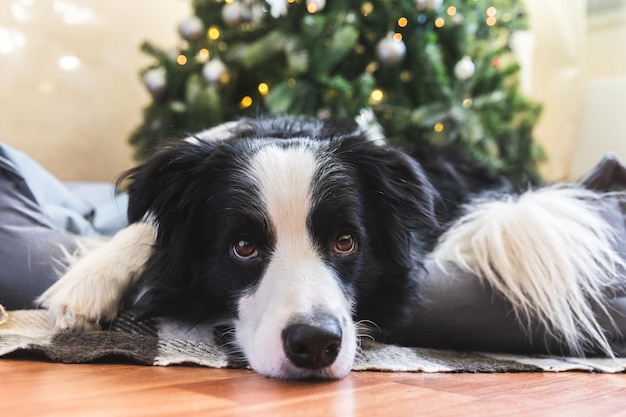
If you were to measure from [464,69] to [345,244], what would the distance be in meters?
1.82

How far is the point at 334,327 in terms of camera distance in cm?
132

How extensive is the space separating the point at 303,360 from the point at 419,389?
0.23 metres

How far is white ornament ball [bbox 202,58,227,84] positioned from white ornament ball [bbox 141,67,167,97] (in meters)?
0.31

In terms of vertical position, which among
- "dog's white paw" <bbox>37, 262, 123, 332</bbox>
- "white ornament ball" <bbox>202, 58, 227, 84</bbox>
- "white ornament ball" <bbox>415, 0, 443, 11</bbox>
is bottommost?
"dog's white paw" <bbox>37, 262, 123, 332</bbox>

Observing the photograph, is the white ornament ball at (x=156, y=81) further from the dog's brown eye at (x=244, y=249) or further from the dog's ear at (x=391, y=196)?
the dog's brown eye at (x=244, y=249)

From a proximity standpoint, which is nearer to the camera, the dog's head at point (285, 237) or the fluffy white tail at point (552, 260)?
the dog's head at point (285, 237)

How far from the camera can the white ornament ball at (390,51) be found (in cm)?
302

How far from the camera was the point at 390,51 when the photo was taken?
3.02 meters

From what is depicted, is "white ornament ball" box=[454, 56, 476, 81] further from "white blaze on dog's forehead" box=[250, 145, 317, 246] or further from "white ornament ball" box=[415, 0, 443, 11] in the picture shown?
Result: "white blaze on dog's forehead" box=[250, 145, 317, 246]

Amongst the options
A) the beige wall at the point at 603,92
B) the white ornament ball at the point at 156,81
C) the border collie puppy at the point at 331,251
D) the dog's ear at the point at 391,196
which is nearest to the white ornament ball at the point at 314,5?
the white ornament ball at the point at 156,81

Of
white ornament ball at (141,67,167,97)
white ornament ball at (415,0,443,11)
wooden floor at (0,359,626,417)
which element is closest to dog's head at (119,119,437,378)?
wooden floor at (0,359,626,417)

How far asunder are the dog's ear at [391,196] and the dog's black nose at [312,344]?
1.70 ft

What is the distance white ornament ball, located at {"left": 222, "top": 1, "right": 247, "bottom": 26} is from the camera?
3.16 metres

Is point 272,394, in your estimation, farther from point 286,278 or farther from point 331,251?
point 331,251
